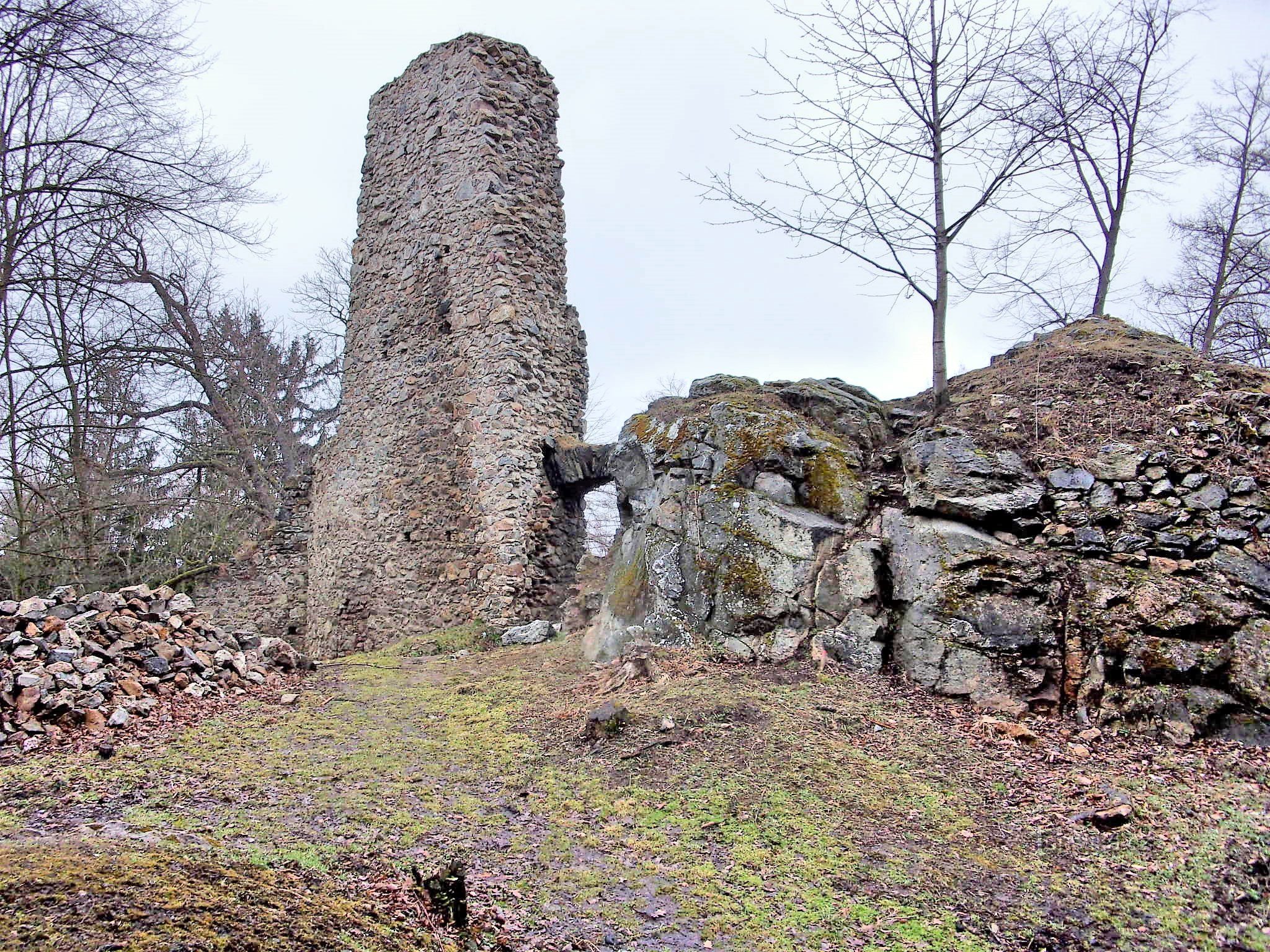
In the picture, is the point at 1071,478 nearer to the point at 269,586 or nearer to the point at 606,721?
the point at 606,721

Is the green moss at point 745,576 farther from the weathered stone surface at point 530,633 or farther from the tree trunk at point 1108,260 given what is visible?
the tree trunk at point 1108,260

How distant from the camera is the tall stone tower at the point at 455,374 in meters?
10.6

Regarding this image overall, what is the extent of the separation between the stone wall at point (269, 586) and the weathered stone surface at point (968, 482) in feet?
32.2

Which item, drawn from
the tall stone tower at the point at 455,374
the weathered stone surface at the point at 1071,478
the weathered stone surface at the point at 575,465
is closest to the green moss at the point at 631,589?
the weathered stone surface at the point at 575,465

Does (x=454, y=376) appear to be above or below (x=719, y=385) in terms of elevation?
above

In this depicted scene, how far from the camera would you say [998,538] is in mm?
6848

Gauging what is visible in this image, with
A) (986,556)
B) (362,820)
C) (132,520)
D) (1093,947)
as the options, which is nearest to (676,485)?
(986,556)

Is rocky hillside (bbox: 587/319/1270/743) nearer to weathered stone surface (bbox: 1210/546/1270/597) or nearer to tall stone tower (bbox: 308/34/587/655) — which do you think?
weathered stone surface (bbox: 1210/546/1270/597)

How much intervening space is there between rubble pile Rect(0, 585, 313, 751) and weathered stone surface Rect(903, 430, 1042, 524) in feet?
20.9

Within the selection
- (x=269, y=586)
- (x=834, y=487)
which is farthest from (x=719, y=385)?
(x=269, y=586)

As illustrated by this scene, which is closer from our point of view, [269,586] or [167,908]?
[167,908]

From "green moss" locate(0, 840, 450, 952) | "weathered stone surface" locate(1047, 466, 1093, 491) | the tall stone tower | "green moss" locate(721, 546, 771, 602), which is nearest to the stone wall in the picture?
the tall stone tower

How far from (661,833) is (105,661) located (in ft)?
15.6

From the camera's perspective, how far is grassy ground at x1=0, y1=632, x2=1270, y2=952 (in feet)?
10.2
